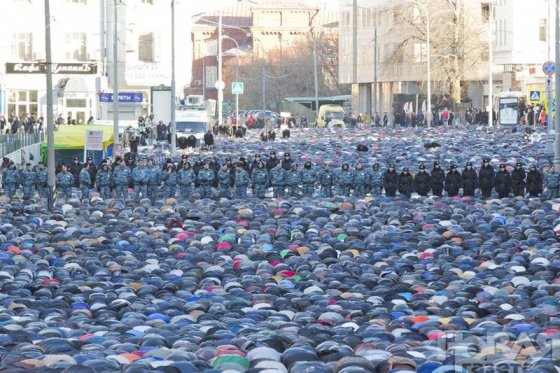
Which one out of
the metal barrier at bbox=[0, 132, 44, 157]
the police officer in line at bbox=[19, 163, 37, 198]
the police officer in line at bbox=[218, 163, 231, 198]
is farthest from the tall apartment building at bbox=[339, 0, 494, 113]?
the police officer in line at bbox=[19, 163, 37, 198]

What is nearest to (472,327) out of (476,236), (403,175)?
(476,236)

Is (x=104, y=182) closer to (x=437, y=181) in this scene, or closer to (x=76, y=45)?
(x=437, y=181)

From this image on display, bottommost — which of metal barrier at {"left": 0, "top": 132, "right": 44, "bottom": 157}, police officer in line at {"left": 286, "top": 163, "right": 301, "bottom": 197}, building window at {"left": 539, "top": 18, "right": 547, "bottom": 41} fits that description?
police officer in line at {"left": 286, "top": 163, "right": 301, "bottom": 197}

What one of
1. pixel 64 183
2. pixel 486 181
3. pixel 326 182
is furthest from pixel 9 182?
pixel 486 181

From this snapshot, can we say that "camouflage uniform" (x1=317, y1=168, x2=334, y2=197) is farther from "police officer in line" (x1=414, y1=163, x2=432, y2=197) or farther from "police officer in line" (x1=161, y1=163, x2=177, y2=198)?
"police officer in line" (x1=161, y1=163, x2=177, y2=198)

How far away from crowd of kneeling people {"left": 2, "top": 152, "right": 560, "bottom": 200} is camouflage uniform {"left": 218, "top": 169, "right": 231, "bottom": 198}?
3 cm

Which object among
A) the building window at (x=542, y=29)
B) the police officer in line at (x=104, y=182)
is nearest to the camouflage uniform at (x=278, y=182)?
the police officer in line at (x=104, y=182)

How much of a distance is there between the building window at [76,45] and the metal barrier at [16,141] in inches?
1011

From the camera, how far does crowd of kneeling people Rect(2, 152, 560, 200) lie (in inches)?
1539

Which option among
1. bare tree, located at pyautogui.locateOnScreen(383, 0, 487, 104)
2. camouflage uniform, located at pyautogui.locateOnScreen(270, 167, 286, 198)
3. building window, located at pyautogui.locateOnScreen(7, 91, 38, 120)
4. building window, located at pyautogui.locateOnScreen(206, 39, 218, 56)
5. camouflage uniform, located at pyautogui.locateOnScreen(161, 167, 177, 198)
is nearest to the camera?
camouflage uniform, located at pyautogui.locateOnScreen(161, 167, 177, 198)

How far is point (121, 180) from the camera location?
39438 millimetres

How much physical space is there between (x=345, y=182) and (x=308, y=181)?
1.04m

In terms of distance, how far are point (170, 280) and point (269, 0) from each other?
457 ft

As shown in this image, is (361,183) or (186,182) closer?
(186,182)
